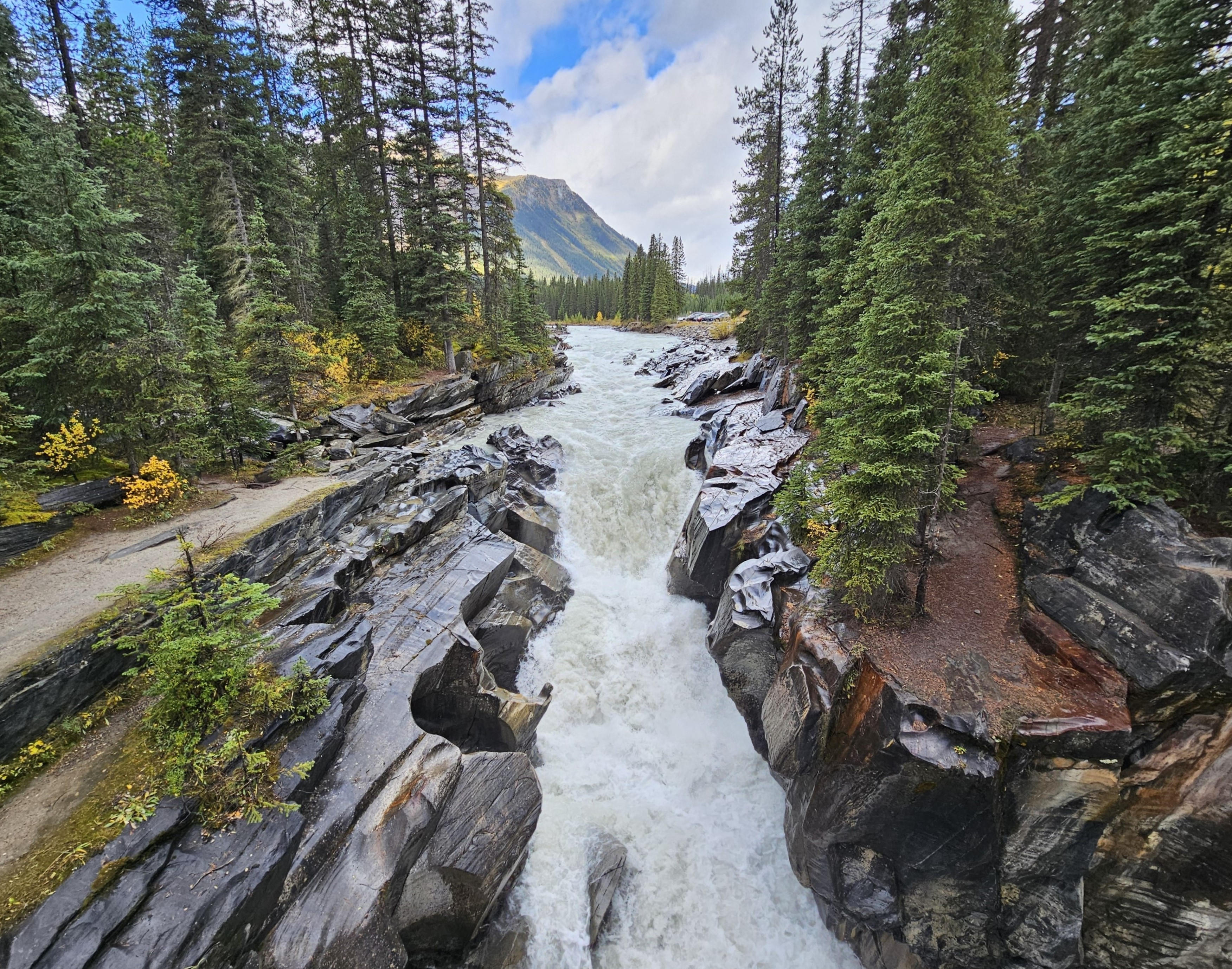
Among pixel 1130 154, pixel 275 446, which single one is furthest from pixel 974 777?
pixel 275 446

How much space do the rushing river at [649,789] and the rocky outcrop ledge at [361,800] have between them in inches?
42.6

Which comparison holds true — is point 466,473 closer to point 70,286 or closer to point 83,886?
point 70,286

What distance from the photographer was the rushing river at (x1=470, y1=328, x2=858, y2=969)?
28.2ft

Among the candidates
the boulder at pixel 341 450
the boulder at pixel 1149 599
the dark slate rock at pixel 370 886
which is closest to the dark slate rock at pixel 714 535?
the boulder at pixel 1149 599

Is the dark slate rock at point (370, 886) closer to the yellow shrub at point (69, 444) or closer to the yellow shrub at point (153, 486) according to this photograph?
the yellow shrub at point (153, 486)

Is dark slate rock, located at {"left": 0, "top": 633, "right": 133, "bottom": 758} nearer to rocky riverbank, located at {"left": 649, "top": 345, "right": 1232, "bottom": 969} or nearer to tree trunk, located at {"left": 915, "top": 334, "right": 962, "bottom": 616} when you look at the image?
rocky riverbank, located at {"left": 649, "top": 345, "right": 1232, "bottom": 969}

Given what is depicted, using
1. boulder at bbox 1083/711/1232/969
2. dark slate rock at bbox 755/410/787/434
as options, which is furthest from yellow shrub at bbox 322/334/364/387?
boulder at bbox 1083/711/1232/969

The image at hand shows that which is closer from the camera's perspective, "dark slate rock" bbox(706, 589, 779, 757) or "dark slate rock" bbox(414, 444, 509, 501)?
"dark slate rock" bbox(706, 589, 779, 757)

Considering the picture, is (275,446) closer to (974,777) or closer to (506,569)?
(506,569)

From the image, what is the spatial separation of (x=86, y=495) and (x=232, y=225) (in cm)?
1678

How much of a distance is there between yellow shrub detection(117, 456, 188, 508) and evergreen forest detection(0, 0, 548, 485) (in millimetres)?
625

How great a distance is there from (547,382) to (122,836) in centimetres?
3115

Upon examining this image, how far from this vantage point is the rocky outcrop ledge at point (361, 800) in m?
4.92

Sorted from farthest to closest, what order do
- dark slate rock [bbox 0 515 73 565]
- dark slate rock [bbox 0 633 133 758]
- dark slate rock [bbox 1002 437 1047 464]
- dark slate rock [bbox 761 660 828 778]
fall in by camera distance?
dark slate rock [bbox 1002 437 1047 464] → dark slate rock [bbox 0 515 73 565] → dark slate rock [bbox 761 660 828 778] → dark slate rock [bbox 0 633 133 758]
